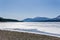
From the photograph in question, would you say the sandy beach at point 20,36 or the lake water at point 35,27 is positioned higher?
the lake water at point 35,27

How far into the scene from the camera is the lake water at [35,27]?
964 mm

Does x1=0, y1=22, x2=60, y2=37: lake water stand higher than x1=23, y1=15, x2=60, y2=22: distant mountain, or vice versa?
x1=23, y1=15, x2=60, y2=22: distant mountain

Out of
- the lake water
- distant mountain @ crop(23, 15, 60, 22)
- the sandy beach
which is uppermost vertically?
distant mountain @ crop(23, 15, 60, 22)

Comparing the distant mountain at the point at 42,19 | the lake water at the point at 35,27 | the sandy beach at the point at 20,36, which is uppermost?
the distant mountain at the point at 42,19

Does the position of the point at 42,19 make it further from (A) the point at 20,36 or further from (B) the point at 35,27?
(A) the point at 20,36

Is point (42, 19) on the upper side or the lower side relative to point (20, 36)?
upper

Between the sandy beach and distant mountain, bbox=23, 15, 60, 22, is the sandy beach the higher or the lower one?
the lower one

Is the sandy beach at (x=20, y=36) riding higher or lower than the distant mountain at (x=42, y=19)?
lower

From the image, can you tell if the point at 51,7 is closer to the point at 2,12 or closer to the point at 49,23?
the point at 49,23

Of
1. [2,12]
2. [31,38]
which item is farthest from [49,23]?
[2,12]

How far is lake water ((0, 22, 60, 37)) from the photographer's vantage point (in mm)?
964

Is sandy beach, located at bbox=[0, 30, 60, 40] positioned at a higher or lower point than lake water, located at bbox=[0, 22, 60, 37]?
lower

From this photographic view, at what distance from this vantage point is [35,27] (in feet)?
3.39

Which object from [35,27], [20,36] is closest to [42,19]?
[35,27]
